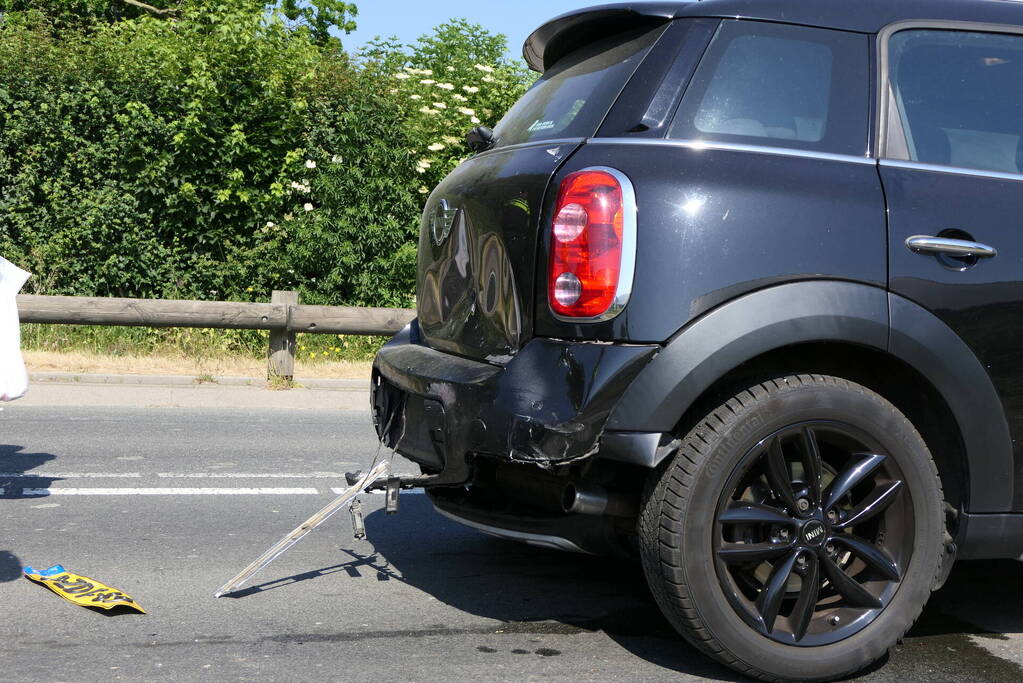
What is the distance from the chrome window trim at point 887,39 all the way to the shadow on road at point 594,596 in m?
1.48

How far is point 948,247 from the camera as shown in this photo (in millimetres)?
3541

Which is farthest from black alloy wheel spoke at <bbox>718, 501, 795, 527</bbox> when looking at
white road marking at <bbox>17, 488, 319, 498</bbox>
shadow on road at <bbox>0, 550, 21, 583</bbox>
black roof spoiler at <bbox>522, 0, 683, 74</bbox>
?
white road marking at <bbox>17, 488, 319, 498</bbox>

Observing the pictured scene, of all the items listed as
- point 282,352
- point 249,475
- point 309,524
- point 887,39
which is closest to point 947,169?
point 887,39

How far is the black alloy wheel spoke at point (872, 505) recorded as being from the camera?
3529 millimetres

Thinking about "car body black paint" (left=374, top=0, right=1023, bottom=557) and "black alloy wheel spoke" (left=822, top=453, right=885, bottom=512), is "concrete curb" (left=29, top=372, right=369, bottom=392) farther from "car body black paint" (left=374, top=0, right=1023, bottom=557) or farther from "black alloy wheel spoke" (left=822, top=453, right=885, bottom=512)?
"black alloy wheel spoke" (left=822, top=453, right=885, bottom=512)

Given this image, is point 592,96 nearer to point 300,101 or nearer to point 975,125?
point 975,125

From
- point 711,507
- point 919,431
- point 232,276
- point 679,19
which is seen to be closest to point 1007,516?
point 919,431

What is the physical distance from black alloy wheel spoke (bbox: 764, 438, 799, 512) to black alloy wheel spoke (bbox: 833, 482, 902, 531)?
160mm

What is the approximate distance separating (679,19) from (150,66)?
10.5 m

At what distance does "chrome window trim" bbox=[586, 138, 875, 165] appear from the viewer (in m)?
3.53

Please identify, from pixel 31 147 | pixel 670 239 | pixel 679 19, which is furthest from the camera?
pixel 31 147

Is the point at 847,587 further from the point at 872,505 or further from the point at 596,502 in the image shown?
the point at 596,502

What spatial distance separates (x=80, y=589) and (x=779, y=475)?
240 centimetres

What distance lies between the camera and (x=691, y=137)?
3.54 metres
